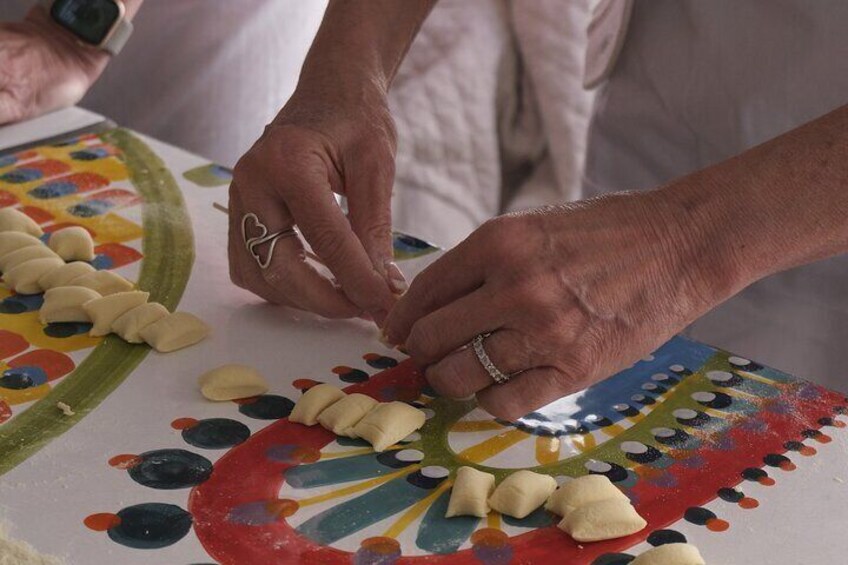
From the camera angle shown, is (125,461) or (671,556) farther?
(125,461)

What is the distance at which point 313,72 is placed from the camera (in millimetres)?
1289

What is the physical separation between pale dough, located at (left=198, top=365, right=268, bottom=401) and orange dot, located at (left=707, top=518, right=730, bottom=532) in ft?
1.33

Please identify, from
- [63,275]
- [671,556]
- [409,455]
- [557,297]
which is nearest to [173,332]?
[63,275]

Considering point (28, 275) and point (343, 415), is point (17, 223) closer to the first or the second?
point (28, 275)

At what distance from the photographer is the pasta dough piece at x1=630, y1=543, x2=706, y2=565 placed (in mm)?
823

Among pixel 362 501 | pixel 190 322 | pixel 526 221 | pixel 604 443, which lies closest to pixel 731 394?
pixel 604 443

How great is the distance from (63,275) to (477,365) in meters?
0.48

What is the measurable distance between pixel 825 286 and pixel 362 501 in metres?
0.68

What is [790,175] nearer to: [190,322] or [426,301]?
[426,301]

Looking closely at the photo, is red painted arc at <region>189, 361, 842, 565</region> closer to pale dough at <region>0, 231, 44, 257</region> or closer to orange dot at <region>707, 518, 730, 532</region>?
orange dot at <region>707, 518, 730, 532</region>

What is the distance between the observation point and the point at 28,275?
1194 millimetres

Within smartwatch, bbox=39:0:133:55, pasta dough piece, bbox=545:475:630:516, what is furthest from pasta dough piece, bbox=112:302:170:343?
smartwatch, bbox=39:0:133:55

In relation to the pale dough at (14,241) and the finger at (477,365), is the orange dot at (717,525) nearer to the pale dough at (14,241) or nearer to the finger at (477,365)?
the finger at (477,365)

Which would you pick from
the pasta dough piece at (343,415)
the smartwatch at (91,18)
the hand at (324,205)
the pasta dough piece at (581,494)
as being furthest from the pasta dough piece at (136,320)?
the smartwatch at (91,18)
